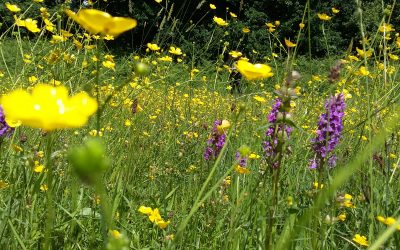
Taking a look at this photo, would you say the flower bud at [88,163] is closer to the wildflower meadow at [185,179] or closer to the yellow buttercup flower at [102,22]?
the wildflower meadow at [185,179]

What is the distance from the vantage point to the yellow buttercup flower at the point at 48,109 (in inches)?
14.4

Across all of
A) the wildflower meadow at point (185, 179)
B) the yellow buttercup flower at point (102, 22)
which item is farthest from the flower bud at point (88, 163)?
the yellow buttercup flower at point (102, 22)

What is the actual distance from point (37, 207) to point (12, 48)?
411 inches

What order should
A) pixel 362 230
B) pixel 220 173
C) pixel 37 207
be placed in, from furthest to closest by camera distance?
pixel 220 173 → pixel 362 230 → pixel 37 207

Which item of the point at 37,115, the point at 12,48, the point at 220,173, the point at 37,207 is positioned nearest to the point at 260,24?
the point at 12,48

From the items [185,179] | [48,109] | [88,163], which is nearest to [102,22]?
[48,109]

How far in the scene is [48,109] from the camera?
15.6 inches

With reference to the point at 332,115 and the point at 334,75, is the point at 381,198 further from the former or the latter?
the point at 334,75

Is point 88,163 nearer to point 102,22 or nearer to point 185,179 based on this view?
point 102,22

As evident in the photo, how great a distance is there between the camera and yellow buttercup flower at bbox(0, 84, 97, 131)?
36 centimetres

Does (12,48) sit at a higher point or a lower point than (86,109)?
lower

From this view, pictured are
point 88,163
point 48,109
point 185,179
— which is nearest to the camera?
point 88,163

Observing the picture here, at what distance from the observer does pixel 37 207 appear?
4.01 feet

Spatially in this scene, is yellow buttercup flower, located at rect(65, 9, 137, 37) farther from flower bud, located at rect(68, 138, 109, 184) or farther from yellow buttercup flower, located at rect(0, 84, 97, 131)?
flower bud, located at rect(68, 138, 109, 184)
